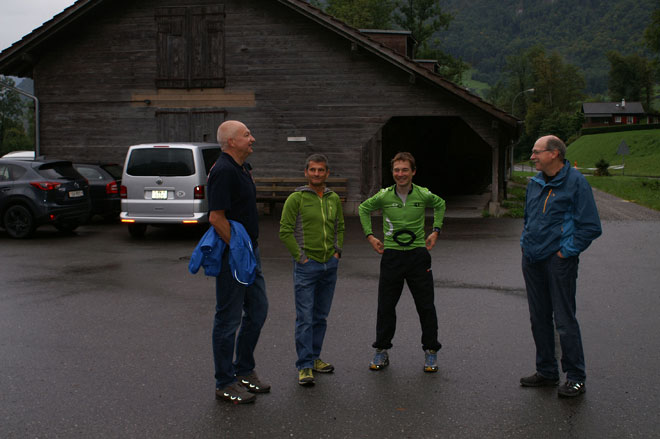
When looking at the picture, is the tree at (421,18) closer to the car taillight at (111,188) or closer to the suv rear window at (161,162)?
the car taillight at (111,188)

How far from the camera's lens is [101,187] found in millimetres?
16656

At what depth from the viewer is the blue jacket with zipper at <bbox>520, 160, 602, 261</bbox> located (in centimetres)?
478

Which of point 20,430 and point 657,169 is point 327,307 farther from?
point 657,169

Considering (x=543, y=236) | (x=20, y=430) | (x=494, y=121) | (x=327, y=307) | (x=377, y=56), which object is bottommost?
(x=20, y=430)

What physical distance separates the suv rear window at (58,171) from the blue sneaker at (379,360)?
1060 centimetres

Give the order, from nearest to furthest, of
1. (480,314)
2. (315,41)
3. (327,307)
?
1. (327,307)
2. (480,314)
3. (315,41)

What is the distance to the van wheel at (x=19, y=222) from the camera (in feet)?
45.5

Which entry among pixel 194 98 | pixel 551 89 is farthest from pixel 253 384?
pixel 551 89

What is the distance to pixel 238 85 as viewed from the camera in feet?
64.4

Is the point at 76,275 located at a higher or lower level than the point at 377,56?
lower

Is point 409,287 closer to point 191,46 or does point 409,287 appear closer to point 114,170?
point 114,170

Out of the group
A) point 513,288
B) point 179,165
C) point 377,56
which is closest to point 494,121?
point 377,56

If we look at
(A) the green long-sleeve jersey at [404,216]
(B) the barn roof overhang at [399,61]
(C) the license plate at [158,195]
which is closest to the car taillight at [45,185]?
(C) the license plate at [158,195]

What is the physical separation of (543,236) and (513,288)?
3.98m
